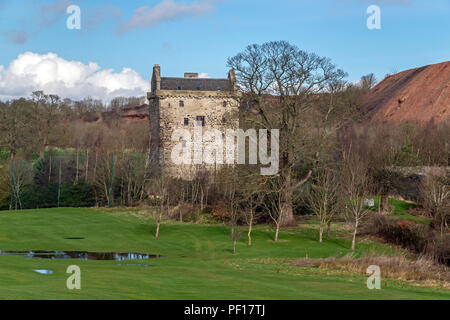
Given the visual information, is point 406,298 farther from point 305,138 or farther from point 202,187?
point 202,187

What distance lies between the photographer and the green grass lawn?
49.1 feet

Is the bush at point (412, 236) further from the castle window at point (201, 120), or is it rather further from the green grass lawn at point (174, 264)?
the castle window at point (201, 120)

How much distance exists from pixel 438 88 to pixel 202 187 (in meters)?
68.1

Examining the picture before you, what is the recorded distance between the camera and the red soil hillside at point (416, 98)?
94344 millimetres

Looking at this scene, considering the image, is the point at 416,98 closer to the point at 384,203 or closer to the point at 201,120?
the point at 201,120

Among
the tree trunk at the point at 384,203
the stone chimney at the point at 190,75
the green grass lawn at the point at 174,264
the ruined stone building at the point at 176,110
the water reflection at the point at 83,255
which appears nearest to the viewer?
the green grass lawn at the point at 174,264

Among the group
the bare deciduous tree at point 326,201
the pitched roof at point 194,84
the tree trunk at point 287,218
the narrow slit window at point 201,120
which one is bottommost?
the tree trunk at point 287,218

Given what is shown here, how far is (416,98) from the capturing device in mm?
101188

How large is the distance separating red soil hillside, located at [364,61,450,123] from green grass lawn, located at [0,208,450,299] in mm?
60862

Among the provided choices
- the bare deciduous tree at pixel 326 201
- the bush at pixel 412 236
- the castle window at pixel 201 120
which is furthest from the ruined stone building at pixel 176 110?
the bush at pixel 412 236

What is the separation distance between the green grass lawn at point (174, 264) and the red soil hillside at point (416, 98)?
6086 cm

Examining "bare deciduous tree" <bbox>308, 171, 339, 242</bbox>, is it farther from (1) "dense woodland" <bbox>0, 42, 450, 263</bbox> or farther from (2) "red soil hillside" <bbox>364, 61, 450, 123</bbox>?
(2) "red soil hillside" <bbox>364, 61, 450, 123</bbox>
